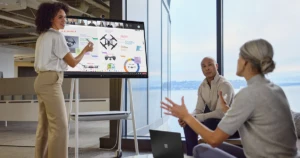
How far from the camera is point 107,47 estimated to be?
333cm

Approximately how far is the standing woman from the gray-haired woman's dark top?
155 centimetres

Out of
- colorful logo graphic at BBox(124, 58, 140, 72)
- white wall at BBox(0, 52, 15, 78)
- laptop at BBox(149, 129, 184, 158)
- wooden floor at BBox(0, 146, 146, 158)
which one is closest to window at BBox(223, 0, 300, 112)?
colorful logo graphic at BBox(124, 58, 140, 72)

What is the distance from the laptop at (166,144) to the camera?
6.09ft

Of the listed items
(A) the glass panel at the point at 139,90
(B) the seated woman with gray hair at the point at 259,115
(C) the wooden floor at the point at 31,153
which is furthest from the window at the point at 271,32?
(B) the seated woman with gray hair at the point at 259,115

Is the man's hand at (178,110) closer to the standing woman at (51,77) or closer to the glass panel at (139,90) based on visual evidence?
the standing woman at (51,77)

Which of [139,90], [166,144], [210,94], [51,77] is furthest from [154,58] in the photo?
[166,144]

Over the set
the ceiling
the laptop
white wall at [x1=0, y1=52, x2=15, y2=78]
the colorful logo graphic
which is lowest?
the laptop

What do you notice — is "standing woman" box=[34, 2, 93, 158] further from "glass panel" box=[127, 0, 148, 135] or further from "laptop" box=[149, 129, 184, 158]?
"glass panel" box=[127, 0, 148, 135]

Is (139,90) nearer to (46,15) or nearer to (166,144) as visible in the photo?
(46,15)

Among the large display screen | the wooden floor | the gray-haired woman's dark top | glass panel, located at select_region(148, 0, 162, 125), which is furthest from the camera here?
glass panel, located at select_region(148, 0, 162, 125)

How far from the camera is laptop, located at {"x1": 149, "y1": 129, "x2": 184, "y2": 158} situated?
186 cm

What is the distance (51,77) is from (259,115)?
1728 millimetres

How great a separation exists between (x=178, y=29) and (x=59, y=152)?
392 centimetres

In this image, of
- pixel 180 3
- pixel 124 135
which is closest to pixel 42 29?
pixel 124 135
